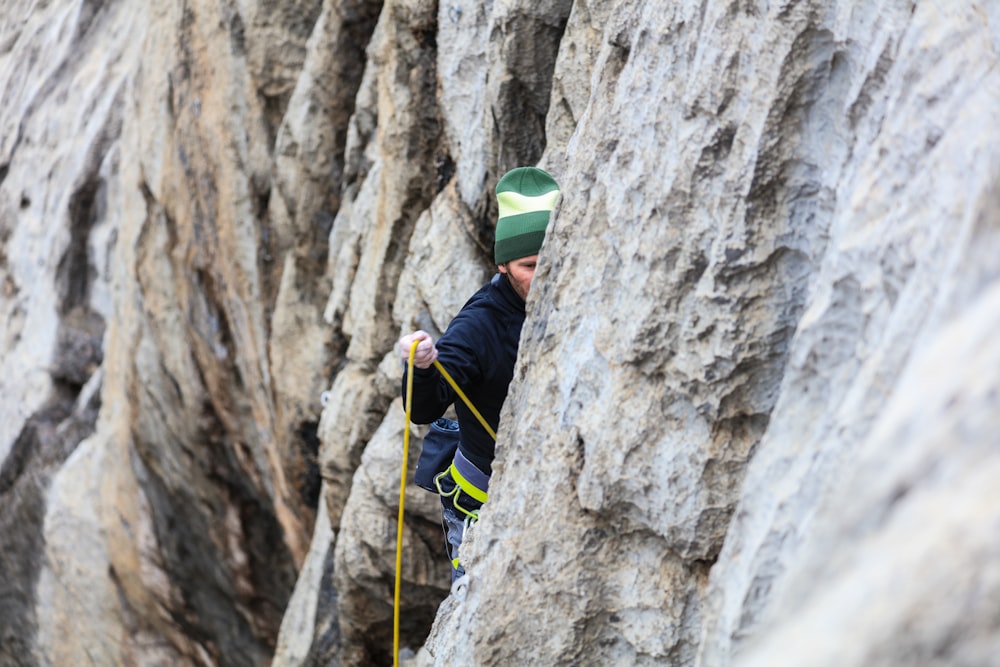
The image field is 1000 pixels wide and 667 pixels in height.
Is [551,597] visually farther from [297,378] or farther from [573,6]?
[297,378]

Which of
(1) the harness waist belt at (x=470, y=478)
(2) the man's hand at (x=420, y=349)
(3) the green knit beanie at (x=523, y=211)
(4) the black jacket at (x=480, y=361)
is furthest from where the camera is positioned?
(1) the harness waist belt at (x=470, y=478)

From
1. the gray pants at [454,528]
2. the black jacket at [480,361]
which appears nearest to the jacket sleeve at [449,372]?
the black jacket at [480,361]

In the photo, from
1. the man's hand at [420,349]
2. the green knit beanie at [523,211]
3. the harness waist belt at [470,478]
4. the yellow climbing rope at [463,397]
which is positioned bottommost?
the harness waist belt at [470,478]

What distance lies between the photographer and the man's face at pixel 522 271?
15.6ft

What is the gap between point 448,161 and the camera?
24.7 feet

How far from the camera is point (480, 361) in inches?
187

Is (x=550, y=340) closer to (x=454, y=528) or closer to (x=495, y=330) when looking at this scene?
(x=495, y=330)

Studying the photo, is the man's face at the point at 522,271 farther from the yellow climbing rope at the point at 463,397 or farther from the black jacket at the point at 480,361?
the yellow climbing rope at the point at 463,397

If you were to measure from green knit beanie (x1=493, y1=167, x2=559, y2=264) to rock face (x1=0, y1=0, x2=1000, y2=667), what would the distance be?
1.31 ft

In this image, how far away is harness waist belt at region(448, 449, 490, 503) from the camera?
5008 millimetres

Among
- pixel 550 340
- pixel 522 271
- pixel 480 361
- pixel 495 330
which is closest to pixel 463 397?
pixel 480 361

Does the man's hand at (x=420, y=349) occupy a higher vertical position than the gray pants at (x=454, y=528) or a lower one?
higher

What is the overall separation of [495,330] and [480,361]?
165mm

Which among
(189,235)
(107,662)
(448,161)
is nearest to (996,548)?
(448,161)
